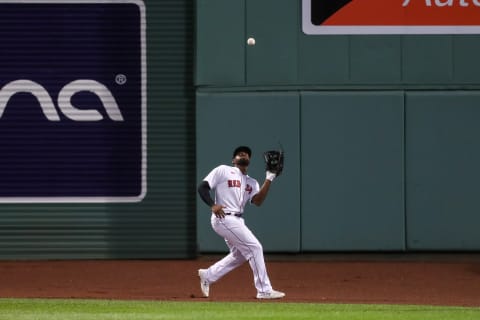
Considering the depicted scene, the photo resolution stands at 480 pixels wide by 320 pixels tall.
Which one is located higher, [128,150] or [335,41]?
[335,41]

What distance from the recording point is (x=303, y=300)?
50.8 feet

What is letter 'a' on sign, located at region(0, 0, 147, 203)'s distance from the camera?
20.8 meters

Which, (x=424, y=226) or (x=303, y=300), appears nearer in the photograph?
(x=303, y=300)

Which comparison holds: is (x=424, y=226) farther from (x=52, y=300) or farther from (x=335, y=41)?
(x=52, y=300)

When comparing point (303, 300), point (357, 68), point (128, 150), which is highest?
point (357, 68)

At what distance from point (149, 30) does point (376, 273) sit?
531cm

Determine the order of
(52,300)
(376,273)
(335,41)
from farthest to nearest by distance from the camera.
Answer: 1. (335,41)
2. (376,273)
3. (52,300)

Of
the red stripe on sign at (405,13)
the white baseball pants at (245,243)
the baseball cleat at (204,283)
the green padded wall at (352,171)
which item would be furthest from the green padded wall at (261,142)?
the white baseball pants at (245,243)

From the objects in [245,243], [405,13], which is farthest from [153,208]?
[245,243]

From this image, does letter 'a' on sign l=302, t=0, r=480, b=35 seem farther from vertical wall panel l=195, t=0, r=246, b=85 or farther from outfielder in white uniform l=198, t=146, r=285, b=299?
outfielder in white uniform l=198, t=146, r=285, b=299

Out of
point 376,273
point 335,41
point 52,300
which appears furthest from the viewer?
point 335,41

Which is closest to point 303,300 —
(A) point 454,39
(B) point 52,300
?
(B) point 52,300

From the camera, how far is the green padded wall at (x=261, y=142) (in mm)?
20500

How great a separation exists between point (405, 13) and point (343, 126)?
202 cm
